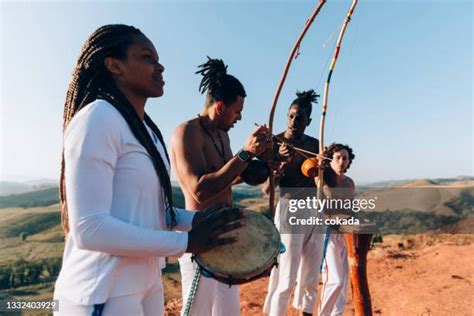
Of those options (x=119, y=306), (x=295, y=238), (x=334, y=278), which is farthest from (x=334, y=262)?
(x=119, y=306)

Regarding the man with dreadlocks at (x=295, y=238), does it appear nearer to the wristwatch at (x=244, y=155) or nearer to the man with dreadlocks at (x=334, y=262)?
the man with dreadlocks at (x=334, y=262)

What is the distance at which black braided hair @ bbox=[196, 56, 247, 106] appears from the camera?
2772mm

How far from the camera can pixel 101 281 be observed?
1190mm

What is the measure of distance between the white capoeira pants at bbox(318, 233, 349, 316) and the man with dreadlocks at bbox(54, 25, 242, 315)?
302 cm

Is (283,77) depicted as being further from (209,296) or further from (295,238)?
(209,296)

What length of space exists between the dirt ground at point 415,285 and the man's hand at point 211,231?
431 centimetres

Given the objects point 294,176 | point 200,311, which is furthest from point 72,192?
point 294,176

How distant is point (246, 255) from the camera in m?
1.71

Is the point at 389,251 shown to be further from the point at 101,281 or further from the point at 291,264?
the point at 101,281

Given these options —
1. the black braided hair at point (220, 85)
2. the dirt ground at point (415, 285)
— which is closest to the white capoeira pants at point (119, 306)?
the black braided hair at point (220, 85)

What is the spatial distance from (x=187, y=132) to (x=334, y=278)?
2.60m

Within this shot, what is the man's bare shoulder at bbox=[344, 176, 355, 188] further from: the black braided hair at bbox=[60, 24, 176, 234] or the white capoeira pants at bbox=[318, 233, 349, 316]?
the black braided hair at bbox=[60, 24, 176, 234]

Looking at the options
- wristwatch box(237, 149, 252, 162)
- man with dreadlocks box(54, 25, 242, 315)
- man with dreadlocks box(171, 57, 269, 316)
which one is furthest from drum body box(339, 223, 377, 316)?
man with dreadlocks box(54, 25, 242, 315)

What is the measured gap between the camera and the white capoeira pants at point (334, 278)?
13.3ft
